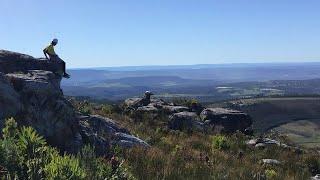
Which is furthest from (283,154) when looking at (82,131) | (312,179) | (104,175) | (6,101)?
(104,175)

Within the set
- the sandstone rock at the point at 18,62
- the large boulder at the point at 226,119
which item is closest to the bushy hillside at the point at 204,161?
the large boulder at the point at 226,119

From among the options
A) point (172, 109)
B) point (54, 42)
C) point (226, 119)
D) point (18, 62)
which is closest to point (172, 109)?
point (172, 109)

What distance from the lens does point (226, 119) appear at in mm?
31766

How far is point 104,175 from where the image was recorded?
6332 millimetres

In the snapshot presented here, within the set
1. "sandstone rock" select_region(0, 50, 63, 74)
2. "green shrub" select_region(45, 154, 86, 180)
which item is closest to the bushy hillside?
"green shrub" select_region(45, 154, 86, 180)

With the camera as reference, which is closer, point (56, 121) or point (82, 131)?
point (56, 121)

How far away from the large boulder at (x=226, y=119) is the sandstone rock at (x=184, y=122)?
2.01 metres

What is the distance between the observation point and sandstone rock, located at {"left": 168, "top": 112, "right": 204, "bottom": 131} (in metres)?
25.9

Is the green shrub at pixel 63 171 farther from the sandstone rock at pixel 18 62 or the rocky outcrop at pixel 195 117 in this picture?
the rocky outcrop at pixel 195 117

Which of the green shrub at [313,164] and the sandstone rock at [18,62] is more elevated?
the sandstone rock at [18,62]

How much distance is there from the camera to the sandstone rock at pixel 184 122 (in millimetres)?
25938

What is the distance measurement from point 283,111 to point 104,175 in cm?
16879

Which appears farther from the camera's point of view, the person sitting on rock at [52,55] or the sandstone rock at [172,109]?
the sandstone rock at [172,109]

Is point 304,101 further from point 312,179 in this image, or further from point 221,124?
point 312,179
